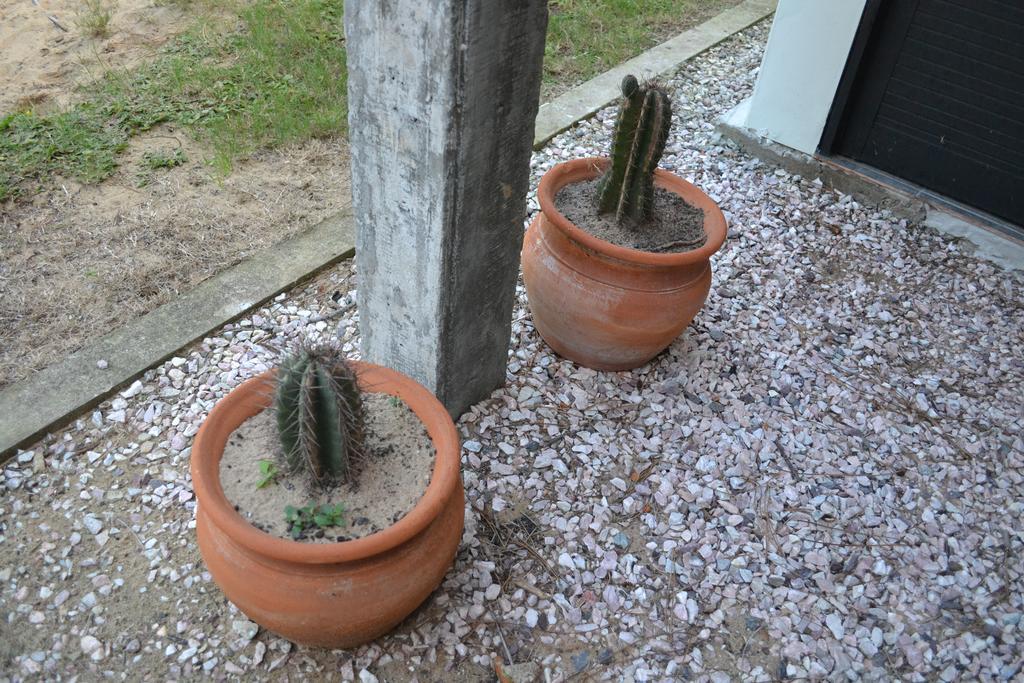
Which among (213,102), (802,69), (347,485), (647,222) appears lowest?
(213,102)

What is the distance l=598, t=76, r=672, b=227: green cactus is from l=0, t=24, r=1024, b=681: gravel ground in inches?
25.0

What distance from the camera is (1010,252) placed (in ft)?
12.5

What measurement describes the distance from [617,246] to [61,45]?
405 centimetres

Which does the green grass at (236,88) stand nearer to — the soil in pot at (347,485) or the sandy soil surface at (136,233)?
the sandy soil surface at (136,233)

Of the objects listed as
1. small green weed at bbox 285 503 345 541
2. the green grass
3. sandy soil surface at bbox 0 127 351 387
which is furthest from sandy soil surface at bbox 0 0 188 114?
small green weed at bbox 285 503 345 541

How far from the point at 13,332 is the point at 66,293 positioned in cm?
26

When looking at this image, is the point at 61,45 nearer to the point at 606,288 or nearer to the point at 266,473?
the point at 606,288

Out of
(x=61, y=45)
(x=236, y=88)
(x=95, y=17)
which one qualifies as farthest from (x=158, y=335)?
(x=95, y=17)

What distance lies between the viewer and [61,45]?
4812 millimetres

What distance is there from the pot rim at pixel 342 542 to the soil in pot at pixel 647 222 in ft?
3.40

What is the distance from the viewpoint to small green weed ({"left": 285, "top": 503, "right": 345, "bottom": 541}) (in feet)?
6.23

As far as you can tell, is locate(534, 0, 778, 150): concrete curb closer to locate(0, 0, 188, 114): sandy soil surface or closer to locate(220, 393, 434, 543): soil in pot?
locate(220, 393, 434, 543): soil in pot

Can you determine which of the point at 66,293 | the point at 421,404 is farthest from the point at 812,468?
the point at 66,293

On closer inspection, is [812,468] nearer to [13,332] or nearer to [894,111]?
[894,111]
